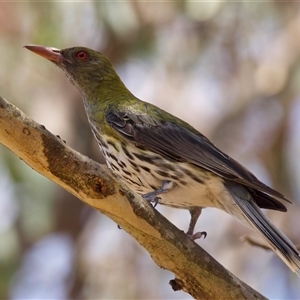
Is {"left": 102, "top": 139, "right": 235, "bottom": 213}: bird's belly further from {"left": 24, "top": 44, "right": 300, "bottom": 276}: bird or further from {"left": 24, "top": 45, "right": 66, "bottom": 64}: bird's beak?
{"left": 24, "top": 45, "right": 66, "bottom": 64}: bird's beak

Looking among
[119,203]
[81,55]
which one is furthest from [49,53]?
[119,203]

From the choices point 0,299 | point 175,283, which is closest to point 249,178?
point 175,283

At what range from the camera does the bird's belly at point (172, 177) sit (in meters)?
4.01

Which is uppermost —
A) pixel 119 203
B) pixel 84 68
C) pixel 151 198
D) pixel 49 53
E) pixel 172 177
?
pixel 84 68

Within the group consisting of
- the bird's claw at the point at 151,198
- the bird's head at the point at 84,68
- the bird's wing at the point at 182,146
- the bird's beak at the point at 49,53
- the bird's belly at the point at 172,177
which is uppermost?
the bird's head at the point at 84,68

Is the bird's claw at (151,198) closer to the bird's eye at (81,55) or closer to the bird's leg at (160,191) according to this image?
the bird's leg at (160,191)

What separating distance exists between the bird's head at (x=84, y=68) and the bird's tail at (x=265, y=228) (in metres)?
1.45

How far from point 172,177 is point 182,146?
26 cm

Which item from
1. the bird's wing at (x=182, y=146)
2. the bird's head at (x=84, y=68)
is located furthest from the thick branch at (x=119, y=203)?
the bird's head at (x=84, y=68)

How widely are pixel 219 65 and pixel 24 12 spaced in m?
2.43

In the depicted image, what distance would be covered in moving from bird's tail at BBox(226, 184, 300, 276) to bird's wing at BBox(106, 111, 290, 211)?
9 centimetres

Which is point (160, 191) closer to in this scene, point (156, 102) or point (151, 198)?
point (151, 198)

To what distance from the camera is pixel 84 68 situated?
4914mm

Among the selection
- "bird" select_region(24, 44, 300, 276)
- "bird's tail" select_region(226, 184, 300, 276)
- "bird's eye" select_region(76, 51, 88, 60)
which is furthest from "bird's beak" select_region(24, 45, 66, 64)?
"bird's tail" select_region(226, 184, 300, 276)
